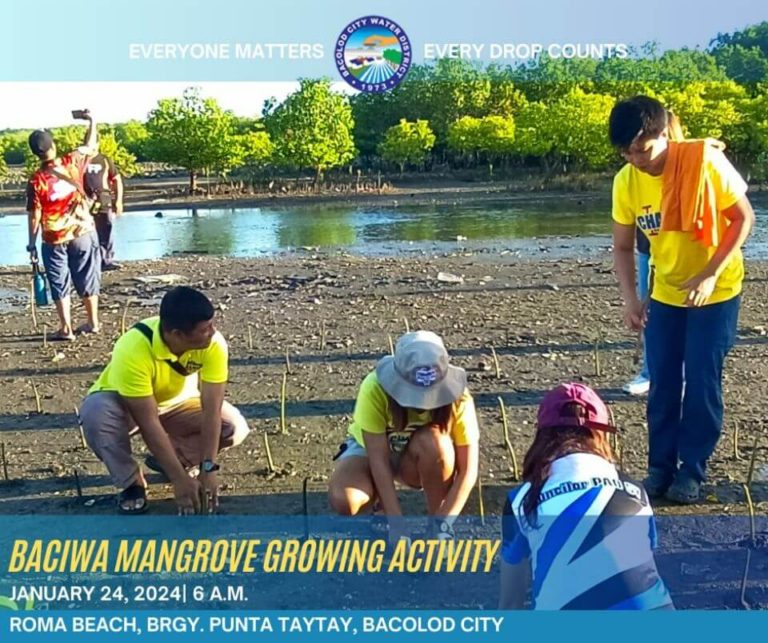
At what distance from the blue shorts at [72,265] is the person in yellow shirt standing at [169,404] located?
142 inches

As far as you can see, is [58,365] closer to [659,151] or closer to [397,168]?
[659,151]

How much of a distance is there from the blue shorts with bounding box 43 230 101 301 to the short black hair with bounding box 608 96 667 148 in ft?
17.5

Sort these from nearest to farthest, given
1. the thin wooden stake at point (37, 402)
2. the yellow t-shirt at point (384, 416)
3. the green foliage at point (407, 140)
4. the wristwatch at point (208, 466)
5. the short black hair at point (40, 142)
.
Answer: the yellow t-shirt at point (384, 416)
the wristwatch at point (208, 466)
the thin wooden stake at point (37, 402)
the short black hair at point (40, 142)
the green foliage at point (407, 140)

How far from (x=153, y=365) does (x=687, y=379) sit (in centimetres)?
253

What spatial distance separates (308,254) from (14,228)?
17240 millimetres

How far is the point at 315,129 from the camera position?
140 feet

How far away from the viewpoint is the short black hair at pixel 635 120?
350 cm

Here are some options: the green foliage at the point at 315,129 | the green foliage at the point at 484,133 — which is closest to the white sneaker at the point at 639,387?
the green foliage at the point at 315,129

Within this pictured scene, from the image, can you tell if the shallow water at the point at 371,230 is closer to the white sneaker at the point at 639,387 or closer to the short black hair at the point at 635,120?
the white sneaker at the point at 639,387

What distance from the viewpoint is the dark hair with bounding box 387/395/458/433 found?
3.48m

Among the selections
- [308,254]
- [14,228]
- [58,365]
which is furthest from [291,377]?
[14,228]

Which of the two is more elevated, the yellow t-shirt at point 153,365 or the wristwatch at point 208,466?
the yellow t-shirt at point 153,365

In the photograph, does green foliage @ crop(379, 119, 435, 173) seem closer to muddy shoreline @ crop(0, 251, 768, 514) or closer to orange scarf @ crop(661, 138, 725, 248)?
muddy shoreline @ crop(0, 251, 768, 514)

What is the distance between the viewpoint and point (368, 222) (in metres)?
25.5
